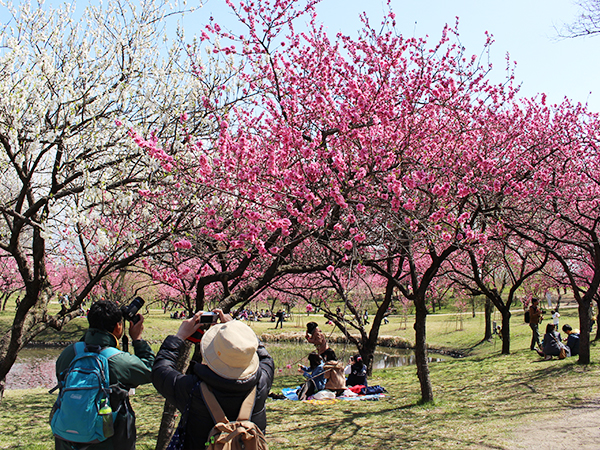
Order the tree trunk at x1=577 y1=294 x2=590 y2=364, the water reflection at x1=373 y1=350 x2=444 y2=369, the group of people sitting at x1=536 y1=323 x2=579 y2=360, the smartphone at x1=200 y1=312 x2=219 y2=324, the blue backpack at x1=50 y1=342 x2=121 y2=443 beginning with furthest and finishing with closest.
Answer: the water reflection at x1=373 y1=350 x2=444 y2=369 → the group of people sitting at x1=536 y1=323 x2=579 y2=360 → the tree trunk at x1=577 y1=294 x2=590 y2=364 → the smartphone at x1=200 y1=312 x2=219 y2=324 → the blue backpack at x1=50 y1=342 x2=121 y2=443

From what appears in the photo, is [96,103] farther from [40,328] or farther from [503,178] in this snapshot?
[503,178]

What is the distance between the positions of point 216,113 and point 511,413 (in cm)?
585

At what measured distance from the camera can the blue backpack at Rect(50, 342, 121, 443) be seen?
269 centimetres

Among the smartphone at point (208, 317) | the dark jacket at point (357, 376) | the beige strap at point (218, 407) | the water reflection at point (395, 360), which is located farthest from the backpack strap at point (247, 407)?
the water reflection at point (395, 360)

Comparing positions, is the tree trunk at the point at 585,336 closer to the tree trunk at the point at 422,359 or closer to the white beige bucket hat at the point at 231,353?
the tree trunk at the point at 422,359

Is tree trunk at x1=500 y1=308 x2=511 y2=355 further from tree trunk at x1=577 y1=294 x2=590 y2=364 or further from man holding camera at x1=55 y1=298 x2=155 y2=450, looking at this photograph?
man holding camera at x1=55 y1=298 x2=155 y2=450

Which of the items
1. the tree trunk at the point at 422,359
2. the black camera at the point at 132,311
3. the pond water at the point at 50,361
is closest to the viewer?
the black camera at the point at 132,311

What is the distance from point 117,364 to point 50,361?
18.0m

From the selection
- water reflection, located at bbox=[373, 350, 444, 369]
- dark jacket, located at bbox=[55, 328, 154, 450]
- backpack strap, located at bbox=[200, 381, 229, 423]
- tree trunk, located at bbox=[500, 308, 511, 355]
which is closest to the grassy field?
tree trunk, located at bbox=[500, 308, 511, 355]

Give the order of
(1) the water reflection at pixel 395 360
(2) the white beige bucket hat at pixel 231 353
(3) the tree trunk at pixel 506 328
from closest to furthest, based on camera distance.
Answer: (2) the white beige bucket hat at pixel 231 353, (3) the tree trunk at pixel 506 328, (1) the water reflection at pixel 395 360

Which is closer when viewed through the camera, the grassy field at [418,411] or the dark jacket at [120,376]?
the dark jacket at [120,376]

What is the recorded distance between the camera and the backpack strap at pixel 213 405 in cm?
230

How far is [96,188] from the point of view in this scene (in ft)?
14.2

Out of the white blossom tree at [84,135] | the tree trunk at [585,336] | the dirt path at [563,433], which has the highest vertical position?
the white blossom tree at [84,135]
